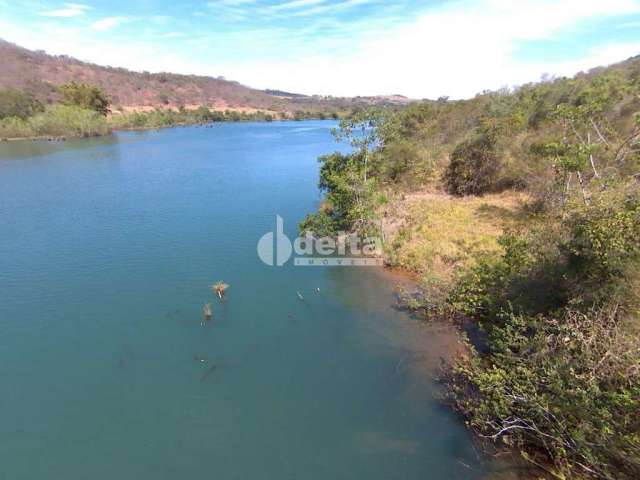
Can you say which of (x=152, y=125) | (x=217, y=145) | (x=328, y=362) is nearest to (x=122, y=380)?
(x=328, y=362)

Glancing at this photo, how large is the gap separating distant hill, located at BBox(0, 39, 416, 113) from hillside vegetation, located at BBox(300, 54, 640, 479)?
322ft

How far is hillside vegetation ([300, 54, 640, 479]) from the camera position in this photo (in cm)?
705

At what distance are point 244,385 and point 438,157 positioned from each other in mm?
26344

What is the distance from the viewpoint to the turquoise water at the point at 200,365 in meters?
8.60

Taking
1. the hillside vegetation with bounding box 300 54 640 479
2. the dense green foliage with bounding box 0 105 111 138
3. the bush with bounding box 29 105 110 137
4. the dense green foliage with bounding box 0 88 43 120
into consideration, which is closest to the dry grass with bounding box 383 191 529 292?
the hillside vegetation with bounding box 300 54 640 479

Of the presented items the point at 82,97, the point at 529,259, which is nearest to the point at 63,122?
the point at 82,97

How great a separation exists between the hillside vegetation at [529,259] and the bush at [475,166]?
0.08 m

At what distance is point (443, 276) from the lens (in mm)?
15422

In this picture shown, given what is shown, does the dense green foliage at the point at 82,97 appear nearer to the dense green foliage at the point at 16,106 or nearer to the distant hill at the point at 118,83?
the dense green foliage at the point at 16,106

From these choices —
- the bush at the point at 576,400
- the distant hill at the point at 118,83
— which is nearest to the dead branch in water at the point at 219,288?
the bush at the point at 576,400

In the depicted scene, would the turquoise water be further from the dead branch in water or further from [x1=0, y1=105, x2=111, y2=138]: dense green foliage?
[x1=0, y1=105, x2=111, y2=138]: dense green foliage

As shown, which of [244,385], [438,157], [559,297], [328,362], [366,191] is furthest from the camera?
[438,157]

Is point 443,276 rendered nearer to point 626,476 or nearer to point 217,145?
point 626,476
